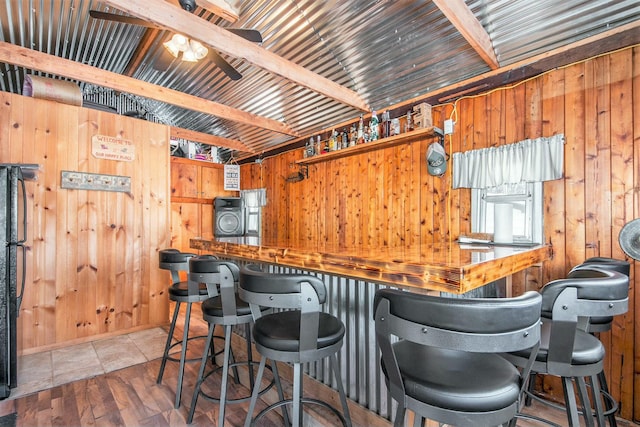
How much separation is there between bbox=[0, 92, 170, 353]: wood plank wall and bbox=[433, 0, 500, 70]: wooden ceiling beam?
3356 mm

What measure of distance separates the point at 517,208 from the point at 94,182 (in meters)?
4.22

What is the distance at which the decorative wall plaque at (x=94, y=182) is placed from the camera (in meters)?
3.19

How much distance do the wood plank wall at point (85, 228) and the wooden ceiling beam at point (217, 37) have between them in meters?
1.93

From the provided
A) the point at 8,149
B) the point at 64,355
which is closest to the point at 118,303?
the point at 64,355

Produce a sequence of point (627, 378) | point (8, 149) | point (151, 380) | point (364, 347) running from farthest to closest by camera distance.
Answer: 1. point (8, 149)
2. point (151, 380)
3. point (627, 378)
4. point (364, 347)

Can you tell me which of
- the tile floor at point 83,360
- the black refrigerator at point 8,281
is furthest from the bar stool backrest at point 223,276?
the tile floor at point 83,360

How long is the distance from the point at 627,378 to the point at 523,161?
5.50 ft

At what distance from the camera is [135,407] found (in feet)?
6.72

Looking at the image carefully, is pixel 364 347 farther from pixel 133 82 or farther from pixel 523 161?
pixel 133 82

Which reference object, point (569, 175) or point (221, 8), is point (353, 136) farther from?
point (569, 175)

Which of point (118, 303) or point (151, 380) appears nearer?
point (151, 380)

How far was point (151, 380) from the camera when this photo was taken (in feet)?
7.90

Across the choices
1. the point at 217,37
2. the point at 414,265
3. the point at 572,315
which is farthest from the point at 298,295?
the point at 217,37

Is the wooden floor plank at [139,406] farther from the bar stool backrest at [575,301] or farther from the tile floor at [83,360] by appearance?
the bar stool backrest at [575,301]
